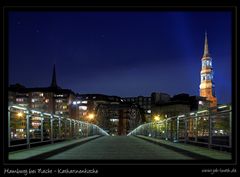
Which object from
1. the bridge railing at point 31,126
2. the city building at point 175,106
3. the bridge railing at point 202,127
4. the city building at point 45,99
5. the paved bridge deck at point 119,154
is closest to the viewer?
the paved bridge deck at point 119,154

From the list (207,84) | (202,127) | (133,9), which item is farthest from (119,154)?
(207,84)

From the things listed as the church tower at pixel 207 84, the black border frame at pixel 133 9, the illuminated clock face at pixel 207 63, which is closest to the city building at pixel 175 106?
the church tower at pixel 207 84

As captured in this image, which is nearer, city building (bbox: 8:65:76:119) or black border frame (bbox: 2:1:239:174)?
black border frame (bbox: 2:1:239:174)

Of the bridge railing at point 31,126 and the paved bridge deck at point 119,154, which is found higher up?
the bridge railing at point 31,126

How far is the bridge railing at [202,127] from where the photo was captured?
10.9 m

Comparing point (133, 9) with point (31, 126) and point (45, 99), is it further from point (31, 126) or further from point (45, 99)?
point (45, 99)

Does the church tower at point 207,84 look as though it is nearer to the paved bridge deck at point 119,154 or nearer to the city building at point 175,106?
the city building at point 175,106

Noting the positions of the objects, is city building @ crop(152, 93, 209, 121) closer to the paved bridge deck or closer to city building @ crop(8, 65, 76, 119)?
city building @ crop(8, 65, 76, 119)

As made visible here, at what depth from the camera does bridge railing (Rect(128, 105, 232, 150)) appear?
1089 centimetres

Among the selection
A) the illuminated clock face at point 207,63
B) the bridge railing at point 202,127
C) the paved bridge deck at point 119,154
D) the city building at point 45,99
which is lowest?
the paved bridge deck at point 119,154

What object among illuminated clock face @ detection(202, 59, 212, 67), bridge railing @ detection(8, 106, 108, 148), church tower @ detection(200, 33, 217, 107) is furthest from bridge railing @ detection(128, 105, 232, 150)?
illuminated clock face @ detection(202, 59, 212, 67)

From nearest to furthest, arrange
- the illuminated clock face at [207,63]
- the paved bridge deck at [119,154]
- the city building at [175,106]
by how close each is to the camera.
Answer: the paved bridge deck at [119,154]
the city building at [175,106]
the illuminated clock face at [207,63]

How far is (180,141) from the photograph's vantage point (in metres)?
18.0

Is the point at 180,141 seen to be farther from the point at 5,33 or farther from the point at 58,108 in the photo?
the point at 58,108
